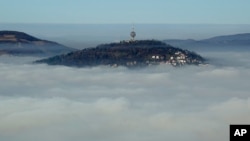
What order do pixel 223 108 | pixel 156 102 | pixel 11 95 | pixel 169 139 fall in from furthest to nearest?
pixel 11 95 < pixel 156 102 < pixel 223 108 < pixel 169 139

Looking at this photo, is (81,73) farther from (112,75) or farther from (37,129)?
(37,129)

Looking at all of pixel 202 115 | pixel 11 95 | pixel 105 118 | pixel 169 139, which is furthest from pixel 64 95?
pixel 169 139

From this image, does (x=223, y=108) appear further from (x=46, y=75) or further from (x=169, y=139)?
(x=46, y=75)

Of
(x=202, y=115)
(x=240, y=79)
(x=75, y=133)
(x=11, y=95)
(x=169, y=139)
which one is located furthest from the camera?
(x=240, y=79)

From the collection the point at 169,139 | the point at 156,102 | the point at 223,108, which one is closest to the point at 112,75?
the point at 156,102

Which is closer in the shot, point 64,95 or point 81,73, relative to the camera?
point 64,95

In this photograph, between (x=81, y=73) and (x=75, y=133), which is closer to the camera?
(x=75, y=133)
